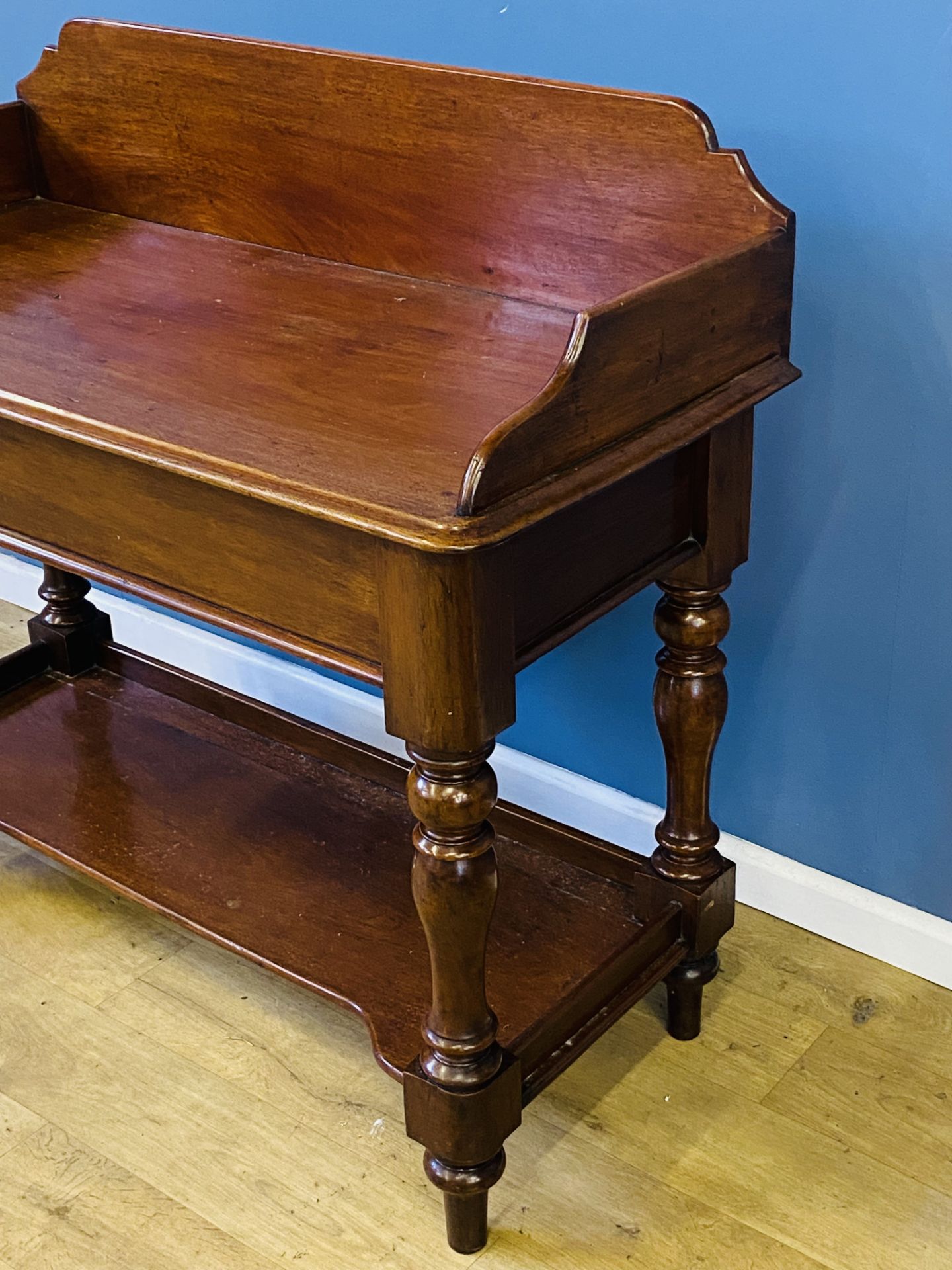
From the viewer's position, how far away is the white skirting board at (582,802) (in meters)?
2.00

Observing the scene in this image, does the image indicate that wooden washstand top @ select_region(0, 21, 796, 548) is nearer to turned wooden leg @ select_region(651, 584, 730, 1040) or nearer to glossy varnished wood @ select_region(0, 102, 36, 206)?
glossy varnished wood @ select_region(0, 102, 36, 206)

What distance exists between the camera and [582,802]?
7.34 ft

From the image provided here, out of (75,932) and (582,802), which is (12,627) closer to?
(75,932)

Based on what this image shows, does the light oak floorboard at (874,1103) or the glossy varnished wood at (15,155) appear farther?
the glossy varnished wood at (15,155)

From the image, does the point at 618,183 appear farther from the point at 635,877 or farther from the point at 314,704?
the point at 314,704

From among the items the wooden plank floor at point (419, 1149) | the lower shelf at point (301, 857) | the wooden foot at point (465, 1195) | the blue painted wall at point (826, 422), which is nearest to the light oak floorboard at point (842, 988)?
the wooden plank floor at point (419, 1149)

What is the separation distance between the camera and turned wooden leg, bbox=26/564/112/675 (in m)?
2.39

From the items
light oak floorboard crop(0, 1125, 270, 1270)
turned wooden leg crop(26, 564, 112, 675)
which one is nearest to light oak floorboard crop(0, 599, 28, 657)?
turned wooden leg crop(26, 564, 112, 675)

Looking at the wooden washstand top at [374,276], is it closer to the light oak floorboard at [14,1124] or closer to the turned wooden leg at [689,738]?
the turned wooden leg at [689,738]

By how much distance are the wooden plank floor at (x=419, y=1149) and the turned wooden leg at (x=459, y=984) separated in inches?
4.2

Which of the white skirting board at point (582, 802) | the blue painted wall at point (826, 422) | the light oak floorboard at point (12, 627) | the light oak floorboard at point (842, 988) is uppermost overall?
the blue painted wall at point (826, 422)

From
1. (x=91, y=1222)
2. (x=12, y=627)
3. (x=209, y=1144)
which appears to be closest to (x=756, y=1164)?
(x=209, y=1144)

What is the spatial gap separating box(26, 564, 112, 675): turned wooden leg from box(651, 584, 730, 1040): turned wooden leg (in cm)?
104

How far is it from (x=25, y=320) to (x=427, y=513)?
696mm
